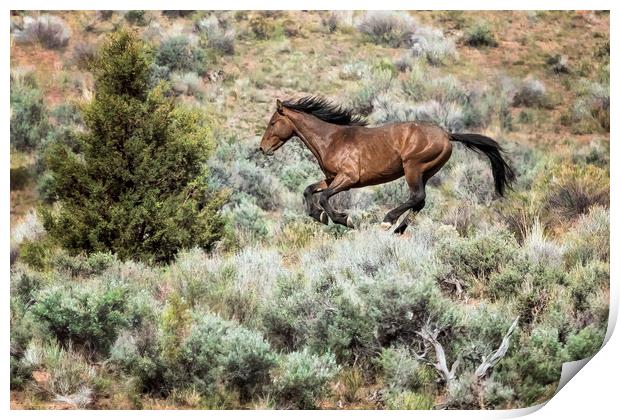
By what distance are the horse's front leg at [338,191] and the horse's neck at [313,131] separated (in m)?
0.32

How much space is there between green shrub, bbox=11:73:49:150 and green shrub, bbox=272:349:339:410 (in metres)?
3.78

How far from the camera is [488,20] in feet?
48.5

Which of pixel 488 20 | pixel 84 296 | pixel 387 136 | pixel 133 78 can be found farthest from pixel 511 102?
pixel 84 296

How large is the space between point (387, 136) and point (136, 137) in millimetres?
2453

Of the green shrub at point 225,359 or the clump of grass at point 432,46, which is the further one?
the clump of grass at point 432,46

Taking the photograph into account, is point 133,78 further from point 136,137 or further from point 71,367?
point 71,367

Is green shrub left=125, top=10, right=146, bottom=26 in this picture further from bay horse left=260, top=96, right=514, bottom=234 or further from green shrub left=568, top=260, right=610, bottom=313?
green shrub left=568, top=260, right=610, bottom=313

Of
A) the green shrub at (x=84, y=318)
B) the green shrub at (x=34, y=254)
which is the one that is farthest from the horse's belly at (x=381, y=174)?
the green shrub at (x=34, y=254)

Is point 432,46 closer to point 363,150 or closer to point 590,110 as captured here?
point 590,110

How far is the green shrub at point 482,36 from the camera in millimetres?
14609

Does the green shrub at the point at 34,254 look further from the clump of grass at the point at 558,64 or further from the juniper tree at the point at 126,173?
the clump of grass at the point at 558,64

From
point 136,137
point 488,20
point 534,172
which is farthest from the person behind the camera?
point 488,20

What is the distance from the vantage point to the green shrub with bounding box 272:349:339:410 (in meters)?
11.7

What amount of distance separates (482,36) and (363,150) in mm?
2689
